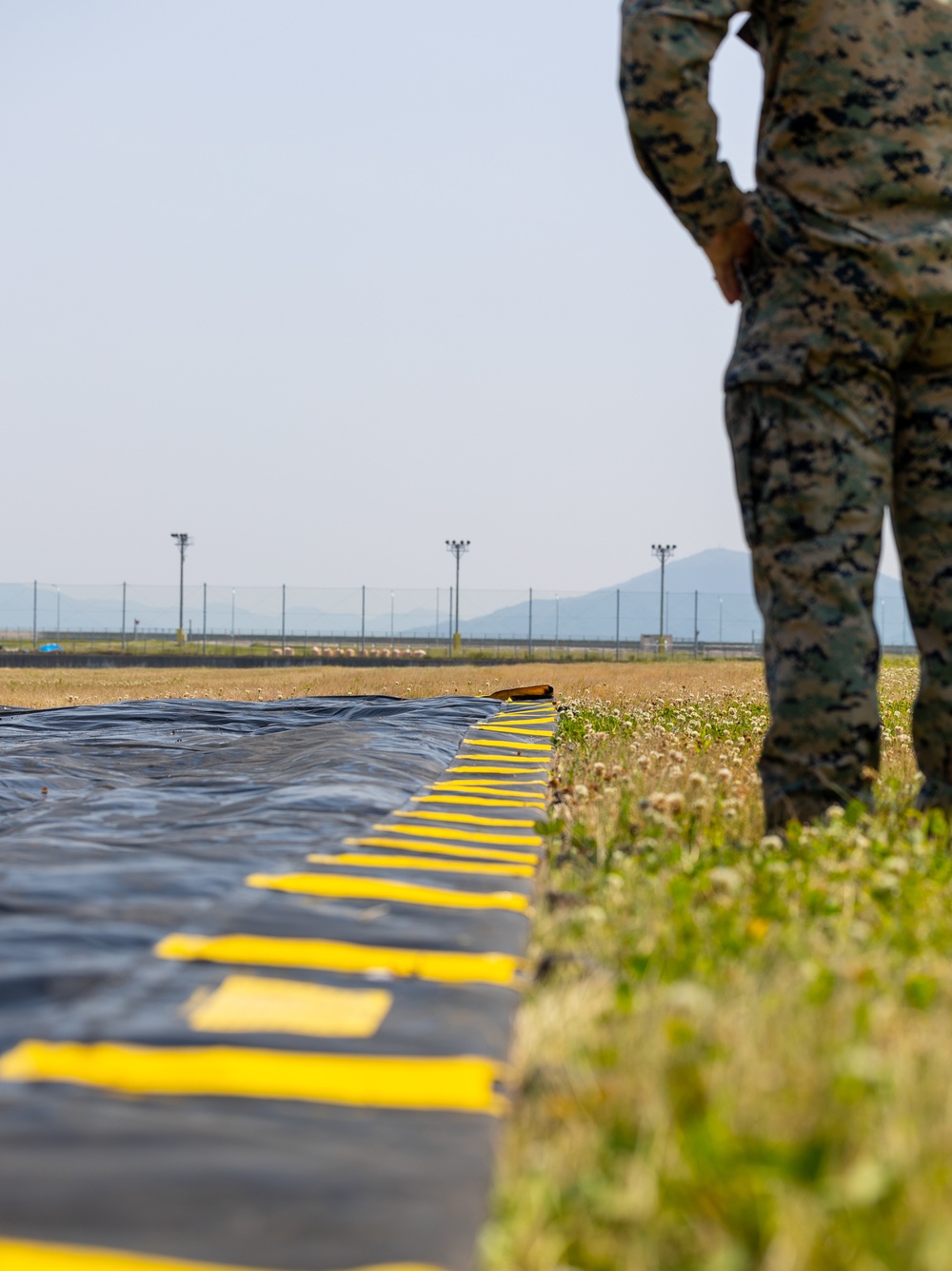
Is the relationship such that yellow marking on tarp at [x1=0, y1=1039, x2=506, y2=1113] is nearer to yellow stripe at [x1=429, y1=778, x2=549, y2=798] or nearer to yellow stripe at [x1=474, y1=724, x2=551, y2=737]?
yellow stripe at [x1=429, y1=778, x2=549, y2=798]

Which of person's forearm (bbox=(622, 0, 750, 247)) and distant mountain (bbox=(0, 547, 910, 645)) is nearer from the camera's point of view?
person's forearm (bbox=(622, 0, 750, 247))

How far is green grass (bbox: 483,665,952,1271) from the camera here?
0.99 metres

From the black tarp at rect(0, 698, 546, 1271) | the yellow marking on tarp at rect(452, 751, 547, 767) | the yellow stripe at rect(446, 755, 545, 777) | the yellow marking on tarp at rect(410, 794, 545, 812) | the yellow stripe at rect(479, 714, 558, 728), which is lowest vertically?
the black tarp at rect(0, 698, 546, 1271)

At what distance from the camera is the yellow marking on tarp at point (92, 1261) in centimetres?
102

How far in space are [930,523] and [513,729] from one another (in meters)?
3.32

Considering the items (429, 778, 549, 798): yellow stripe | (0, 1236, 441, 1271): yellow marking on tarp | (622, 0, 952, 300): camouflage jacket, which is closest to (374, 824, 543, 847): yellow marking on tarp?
(429, 778, 549, 798): yellow stripe

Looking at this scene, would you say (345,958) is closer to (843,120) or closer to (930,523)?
(930,523)

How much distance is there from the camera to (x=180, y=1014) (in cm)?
159

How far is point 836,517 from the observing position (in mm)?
2777

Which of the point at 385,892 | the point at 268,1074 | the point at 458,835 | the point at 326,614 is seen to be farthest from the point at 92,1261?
the point at 326,614

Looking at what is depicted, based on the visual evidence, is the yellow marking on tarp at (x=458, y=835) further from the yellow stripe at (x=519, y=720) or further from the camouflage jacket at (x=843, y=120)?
the yellow stripe at (x=519, y=720)

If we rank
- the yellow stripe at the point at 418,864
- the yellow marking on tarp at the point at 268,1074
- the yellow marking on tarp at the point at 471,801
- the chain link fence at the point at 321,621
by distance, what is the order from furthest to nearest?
the chain link fence at the point at 321,621
the yellow marking on tarp at the point at 471,801
the yellow stripe at the point at 418,864
the yellow marking on tarp at the point at 268,1074

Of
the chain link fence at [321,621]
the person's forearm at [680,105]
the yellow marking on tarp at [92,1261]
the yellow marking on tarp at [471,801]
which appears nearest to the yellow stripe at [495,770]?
the yellow marking on tarp at [471,801]

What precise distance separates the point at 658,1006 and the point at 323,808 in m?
2.12
